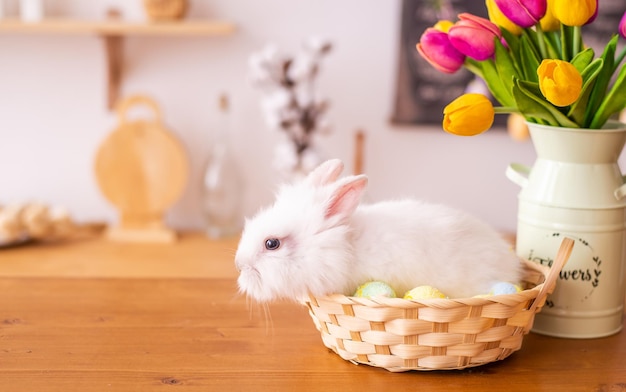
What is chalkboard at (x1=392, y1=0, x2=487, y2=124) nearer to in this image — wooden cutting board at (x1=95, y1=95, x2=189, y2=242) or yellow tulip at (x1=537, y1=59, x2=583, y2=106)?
wooden cutting board at (x1=95, y1=95, x2=189, y2=242)

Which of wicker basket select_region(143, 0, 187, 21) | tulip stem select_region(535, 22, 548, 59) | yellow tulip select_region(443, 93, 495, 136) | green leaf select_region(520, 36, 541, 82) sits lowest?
yellow tulip select_region(443, 93, 495, 136)

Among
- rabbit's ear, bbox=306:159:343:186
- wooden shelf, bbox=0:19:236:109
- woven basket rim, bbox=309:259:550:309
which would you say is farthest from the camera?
wooden shelf, bbox=0:19:236:109

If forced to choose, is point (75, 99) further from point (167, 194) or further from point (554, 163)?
point (554, 163)

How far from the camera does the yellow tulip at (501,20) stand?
A: 39.5 inches

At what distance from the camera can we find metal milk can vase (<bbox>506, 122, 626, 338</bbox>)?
1000 millimetres

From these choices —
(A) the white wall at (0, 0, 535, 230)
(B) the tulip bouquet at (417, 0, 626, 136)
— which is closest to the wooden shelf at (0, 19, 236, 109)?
(A) the white wall at (0, 0, 535, 230)

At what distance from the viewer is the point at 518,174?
1083 mm

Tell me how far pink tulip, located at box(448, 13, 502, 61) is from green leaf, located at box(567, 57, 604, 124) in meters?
0.12

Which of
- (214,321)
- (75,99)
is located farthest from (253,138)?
(214,321)

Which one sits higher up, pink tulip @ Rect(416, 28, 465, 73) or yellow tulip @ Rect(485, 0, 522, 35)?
yellow tulip @ Rect(485, 0, 522, 35)

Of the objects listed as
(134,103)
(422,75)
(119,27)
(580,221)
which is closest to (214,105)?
(134,103)

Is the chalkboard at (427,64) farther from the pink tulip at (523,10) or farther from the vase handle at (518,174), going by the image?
the pink tulip at (523,10)

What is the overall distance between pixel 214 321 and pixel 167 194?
979mm

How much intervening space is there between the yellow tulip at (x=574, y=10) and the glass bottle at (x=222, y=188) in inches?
47.9
